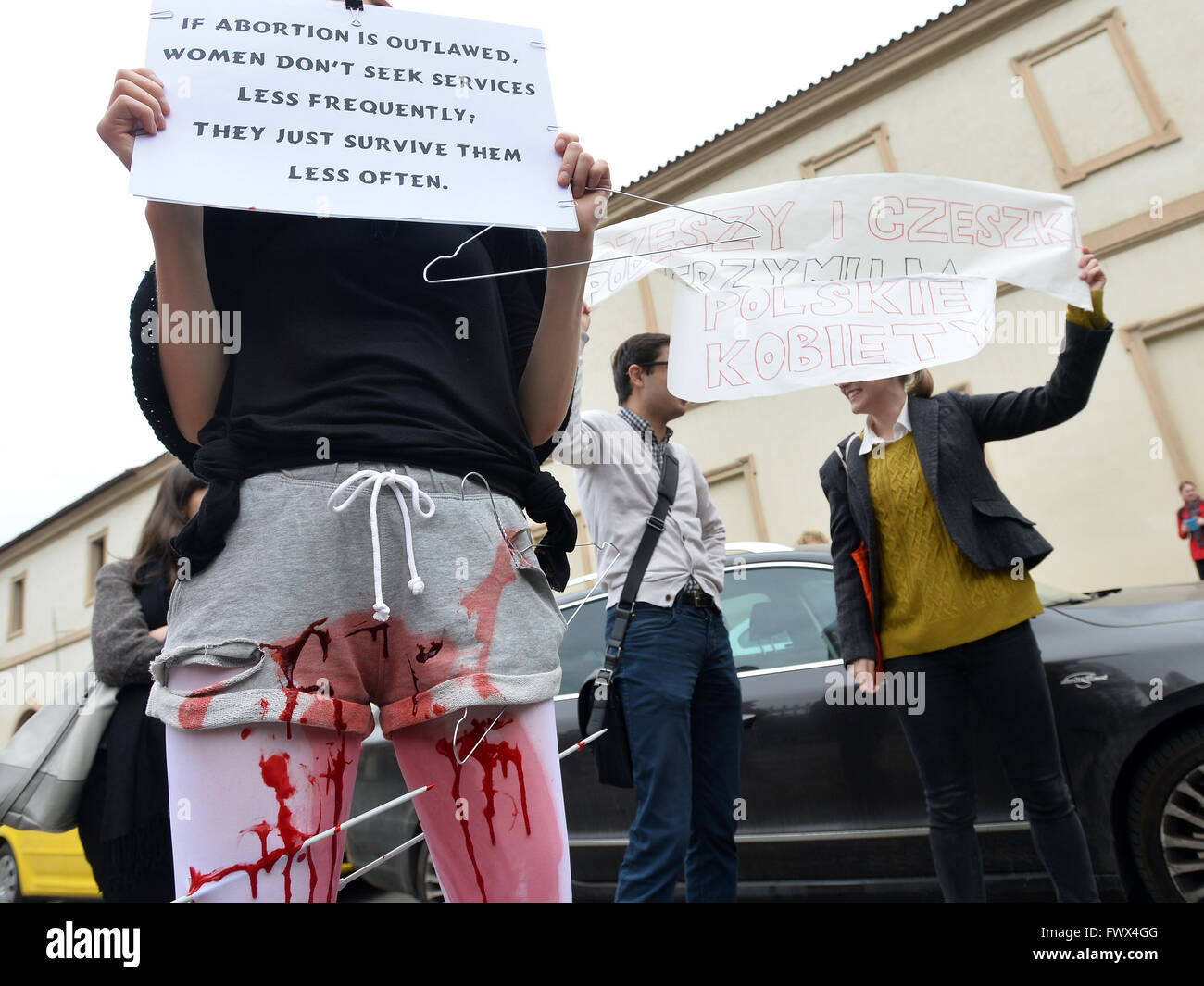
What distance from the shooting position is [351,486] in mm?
1016

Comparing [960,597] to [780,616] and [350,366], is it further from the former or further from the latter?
[350,366]

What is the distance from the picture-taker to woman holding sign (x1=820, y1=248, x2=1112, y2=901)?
92.5 inches

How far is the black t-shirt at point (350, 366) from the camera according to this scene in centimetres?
102

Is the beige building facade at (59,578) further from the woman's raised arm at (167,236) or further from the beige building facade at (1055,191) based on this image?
the woman's raised arm at (167,236)

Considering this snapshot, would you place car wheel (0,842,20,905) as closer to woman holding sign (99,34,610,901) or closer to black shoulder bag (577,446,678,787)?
black shoulder bag (577,446,678,787)

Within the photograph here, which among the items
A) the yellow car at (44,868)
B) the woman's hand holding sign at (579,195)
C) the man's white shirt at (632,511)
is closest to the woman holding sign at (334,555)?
the woman's hand holding sign at (579,195)

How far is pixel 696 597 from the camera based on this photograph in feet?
8.79

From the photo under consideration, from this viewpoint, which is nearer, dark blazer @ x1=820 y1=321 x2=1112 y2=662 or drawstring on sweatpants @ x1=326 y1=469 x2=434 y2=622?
drawstring on sweatpants @ x1=326 y1=469 x2=434 y2=622

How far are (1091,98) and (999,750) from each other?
10263mm

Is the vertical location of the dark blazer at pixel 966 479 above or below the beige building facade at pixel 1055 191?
below

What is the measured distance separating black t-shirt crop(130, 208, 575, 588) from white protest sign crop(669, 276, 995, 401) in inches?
33.4

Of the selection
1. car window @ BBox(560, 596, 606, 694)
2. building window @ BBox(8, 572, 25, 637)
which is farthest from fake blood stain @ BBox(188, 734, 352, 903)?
building window @ BBox(8, 572, 25, 637)

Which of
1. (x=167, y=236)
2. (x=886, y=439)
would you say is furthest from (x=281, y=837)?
(x=886, y=439)

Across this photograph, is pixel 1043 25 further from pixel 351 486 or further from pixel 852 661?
pixel 351 486
